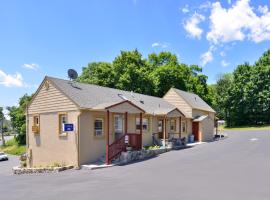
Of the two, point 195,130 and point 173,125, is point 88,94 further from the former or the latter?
point 195,130

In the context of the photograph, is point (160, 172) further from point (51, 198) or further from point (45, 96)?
point (45, 96)

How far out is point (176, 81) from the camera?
47594 millimetres

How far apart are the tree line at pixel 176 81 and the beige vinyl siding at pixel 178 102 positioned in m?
10.0

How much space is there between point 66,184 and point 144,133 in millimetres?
12340

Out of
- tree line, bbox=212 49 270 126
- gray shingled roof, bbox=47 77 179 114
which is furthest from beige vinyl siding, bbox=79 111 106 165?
tree line, bbox=212 49 270 126

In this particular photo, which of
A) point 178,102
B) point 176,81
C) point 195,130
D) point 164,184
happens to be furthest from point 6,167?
point 176,81

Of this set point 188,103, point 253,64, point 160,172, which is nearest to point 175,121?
point 188,103

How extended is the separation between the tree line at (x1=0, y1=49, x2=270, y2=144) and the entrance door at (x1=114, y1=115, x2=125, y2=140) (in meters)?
22.9

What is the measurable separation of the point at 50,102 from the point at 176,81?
30268mm

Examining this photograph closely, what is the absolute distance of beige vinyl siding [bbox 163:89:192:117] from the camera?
106 ft

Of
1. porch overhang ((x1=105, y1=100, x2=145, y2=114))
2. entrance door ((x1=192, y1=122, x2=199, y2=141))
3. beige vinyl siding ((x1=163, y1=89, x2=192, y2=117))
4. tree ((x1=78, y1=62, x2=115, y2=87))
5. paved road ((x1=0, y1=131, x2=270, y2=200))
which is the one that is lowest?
paved road ((x1=0, y1=131, x2=270, y2=200))

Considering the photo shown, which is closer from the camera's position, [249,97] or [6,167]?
[6,167]

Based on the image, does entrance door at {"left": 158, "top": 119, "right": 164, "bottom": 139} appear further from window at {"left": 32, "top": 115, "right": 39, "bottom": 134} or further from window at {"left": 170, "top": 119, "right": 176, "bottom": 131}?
window at {"left": 32, "top": 115, "right": 39, "bottom": 134}

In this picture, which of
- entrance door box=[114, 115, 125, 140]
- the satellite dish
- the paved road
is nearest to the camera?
the paved road
